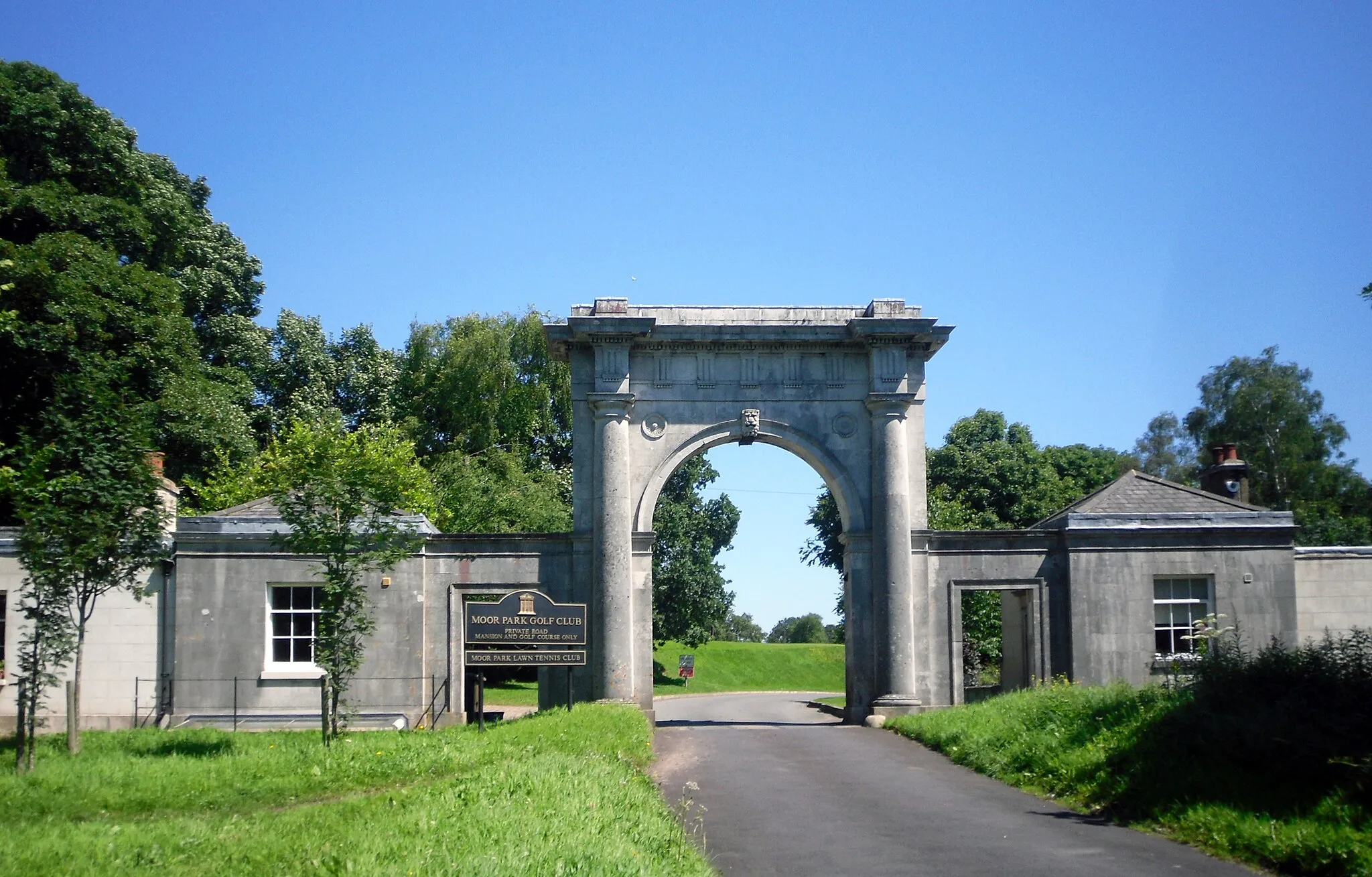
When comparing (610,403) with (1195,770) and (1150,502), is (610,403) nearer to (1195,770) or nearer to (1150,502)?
(1150,502)

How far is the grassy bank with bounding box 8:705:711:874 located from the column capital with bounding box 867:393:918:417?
7635mm

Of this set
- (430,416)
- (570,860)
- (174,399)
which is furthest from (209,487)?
(570,860)

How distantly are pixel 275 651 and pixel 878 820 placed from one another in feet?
44.8

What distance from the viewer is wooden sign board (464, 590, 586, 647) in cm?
1906

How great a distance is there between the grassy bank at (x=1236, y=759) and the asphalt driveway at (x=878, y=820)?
391mm

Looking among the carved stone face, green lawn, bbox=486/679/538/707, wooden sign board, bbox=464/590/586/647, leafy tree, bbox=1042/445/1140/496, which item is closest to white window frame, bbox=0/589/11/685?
wooden sign board, bbox=464/590/586/647

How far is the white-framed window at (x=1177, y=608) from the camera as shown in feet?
73.2

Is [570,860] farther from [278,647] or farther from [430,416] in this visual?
[430,416]

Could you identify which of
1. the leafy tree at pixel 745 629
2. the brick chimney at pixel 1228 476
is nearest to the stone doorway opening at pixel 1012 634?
the brick chimney at pixel 1228 476

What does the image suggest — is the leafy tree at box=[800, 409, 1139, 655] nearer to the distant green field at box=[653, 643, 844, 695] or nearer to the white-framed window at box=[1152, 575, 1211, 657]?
the distant green field at box=[653, 643, 844, 695]

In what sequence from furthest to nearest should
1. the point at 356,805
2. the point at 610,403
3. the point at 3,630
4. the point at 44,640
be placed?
1. the point at 610,403
2. the point at 3,630
3. the point at 44,640
4. the point at 356,805

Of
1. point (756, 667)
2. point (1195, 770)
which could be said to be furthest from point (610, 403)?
point (756, 667)

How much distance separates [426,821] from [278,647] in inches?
545

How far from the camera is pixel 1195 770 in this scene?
11.8 m
